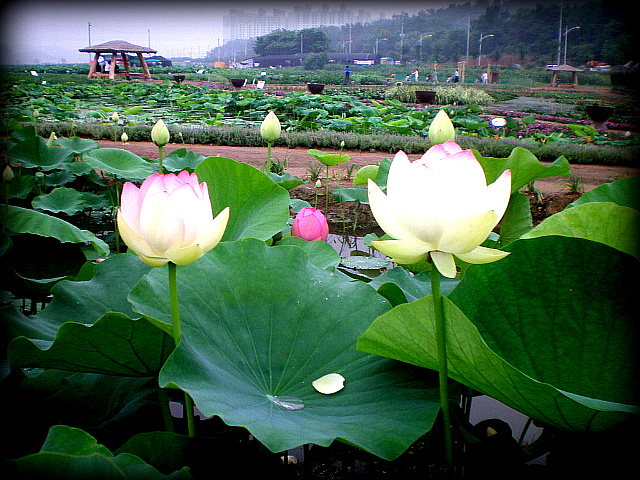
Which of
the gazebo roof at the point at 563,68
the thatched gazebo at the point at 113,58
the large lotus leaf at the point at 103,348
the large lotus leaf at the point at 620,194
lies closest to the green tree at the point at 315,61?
the gazebo roof at the point at 563,68

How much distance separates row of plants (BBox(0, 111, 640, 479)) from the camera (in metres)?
0.47

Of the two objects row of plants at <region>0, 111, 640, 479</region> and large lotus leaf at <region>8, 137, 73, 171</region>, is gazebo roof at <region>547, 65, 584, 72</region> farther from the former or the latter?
row of plants at <region>0, 111, 640, 479</region>

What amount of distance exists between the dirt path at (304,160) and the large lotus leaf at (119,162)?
1.72 meters

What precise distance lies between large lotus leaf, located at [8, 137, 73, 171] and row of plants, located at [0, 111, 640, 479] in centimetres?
197

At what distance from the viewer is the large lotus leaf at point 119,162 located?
1997 millimetres

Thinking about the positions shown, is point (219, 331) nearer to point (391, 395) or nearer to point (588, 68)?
point (391, 395)

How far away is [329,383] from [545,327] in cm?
26

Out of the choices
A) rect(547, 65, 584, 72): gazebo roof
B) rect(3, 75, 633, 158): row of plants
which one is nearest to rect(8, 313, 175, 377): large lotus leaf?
rect(3, 75, 633, 158): row of plants

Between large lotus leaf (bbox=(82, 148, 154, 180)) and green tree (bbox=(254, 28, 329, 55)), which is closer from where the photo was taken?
large lotus leaf (bbox=(82, 148, 154, 180))

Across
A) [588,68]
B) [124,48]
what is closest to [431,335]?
[124,48]

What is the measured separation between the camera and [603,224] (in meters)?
0.66

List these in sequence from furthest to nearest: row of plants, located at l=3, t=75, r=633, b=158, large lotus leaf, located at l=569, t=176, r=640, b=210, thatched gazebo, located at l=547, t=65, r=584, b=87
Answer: thatched gazebo, located at l=547, t=65, r=584, b=87, row of plants, located at l=3, t=75, r=633, b=158, large lotus leaf, located at l=569, t=176, r=640, b=210

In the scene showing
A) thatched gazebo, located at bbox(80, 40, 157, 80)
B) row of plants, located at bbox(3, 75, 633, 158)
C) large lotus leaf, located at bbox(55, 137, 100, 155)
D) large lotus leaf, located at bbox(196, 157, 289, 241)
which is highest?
thatched gazebo, located at bbox(80, 40, 157, 80)

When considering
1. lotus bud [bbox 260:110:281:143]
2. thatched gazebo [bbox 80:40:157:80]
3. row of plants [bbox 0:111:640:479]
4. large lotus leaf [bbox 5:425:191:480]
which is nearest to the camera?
large lotus leaf [bbox 5:425:191:480]
